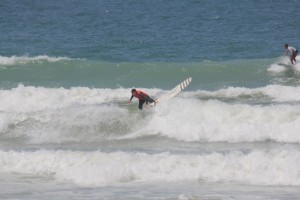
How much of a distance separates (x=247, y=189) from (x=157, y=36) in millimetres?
25233

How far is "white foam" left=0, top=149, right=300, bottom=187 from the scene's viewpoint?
16.4 metres

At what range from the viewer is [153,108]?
23.1 meters

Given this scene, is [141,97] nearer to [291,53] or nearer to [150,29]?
[291,53]

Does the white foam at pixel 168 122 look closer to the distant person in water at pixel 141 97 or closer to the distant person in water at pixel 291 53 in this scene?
the distant person in water at pixel 141 97

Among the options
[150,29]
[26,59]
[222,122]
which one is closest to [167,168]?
[222,122]

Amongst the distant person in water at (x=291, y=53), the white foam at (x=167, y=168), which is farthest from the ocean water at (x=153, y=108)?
the distant person in water at (x=291, y=53)

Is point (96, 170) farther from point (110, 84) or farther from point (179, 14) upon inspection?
point (179, 14)

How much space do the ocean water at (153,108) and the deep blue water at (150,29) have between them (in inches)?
4.0

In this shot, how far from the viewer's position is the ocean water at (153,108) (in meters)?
16.5

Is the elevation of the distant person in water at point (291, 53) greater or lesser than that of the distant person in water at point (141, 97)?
greater

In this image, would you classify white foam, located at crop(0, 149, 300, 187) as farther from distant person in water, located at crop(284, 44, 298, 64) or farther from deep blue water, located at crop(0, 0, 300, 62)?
deep blue water, located at crop(0, 0, 300, 62)

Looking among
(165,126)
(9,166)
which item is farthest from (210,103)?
(9,166)

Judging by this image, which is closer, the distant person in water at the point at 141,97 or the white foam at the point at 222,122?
the white foam at the point at 222,122

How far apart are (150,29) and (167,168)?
2607 cm
